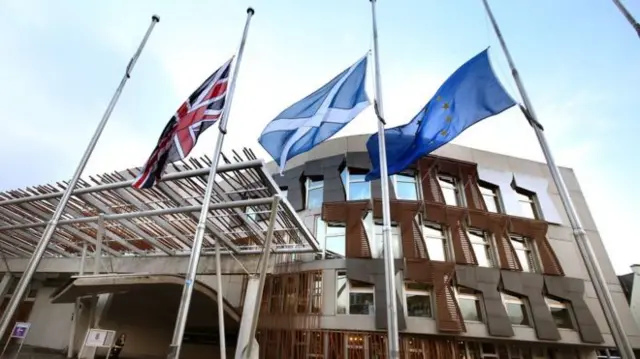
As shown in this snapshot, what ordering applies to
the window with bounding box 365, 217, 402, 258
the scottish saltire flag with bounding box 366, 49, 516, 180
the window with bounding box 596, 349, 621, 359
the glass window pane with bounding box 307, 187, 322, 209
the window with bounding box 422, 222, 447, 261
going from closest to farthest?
the scottish saltire flag with bounding box 366, 49, 516, 180, the window with bounding box 365, 217, 402, 258, the window with bounding box 596, 349, 621, 359, the window with bounding box 422, 222, 447, 261, the glass window pane with bounding box 307, 187, 322, 209

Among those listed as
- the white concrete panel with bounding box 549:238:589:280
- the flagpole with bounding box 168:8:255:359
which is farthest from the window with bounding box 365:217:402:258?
the white concrete panel with bounding box 549:238:589:280

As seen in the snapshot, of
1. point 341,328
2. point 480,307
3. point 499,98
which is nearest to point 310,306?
point 341,328

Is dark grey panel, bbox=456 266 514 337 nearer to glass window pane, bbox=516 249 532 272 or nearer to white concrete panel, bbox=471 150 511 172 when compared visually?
glass window pane, bbox=516 249 532 272

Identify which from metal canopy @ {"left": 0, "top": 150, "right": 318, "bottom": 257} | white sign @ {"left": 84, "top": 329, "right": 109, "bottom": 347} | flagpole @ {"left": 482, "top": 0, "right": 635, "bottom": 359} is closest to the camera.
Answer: flagpole @ {"left": 482, "top": 0, "right": 635, "bottom": 359}

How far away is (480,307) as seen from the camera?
14039mm

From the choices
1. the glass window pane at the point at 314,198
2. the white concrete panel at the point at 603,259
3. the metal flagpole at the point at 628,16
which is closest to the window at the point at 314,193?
the glass window pane at the point at 314,198

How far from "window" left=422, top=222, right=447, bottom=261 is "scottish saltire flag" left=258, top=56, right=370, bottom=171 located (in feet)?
29.3

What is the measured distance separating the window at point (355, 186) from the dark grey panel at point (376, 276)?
320 centimetres

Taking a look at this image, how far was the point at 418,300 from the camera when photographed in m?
13.7

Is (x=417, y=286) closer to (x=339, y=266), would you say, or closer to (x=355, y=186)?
(x=339, y=266)

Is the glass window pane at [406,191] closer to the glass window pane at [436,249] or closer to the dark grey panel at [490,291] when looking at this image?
the glass window pane at [436,249]

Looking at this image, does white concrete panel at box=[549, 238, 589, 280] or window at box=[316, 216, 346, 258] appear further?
white concrete panel at box=[549, 238, 589, 280]

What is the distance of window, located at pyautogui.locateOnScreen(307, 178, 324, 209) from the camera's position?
16.5 metres

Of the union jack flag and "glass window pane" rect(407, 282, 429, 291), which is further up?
the union jack flag
